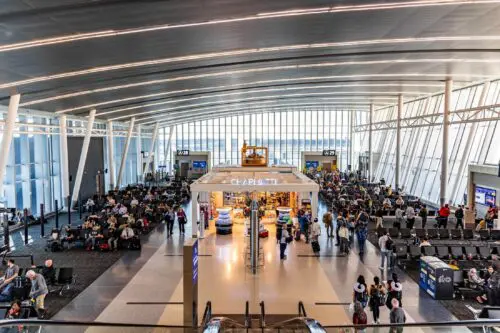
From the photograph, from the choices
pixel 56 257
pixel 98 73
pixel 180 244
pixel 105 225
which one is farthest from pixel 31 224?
pixel 98 73

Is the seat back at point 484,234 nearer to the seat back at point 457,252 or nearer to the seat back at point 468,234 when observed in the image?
the seat back at point 468,234

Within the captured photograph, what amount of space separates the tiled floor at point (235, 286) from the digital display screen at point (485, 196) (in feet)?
27.6

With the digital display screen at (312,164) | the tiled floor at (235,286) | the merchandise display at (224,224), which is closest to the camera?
the tiled floor at (235,286)

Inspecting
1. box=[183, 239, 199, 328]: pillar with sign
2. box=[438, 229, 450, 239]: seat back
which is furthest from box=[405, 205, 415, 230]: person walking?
box=[183, 239, 199, 328]: pillar with sign

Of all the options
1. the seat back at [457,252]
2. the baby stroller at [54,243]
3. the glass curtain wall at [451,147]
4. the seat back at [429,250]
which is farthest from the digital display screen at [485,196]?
the baby stroller at [54,243]

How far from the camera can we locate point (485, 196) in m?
22.6

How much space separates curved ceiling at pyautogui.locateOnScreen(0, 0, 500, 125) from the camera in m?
9.56

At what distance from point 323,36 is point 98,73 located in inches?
335

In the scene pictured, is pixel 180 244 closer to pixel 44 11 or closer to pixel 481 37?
pixel 44 11

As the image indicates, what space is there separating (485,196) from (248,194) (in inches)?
505

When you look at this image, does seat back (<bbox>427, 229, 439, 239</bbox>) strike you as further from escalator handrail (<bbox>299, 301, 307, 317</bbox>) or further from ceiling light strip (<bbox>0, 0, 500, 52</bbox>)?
ceiling light strip (<bbox>0, 0, 500, 52</bbox>)

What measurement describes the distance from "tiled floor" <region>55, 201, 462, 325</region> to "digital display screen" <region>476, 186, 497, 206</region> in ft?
27.6

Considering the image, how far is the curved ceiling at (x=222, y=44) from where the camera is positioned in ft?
31.4

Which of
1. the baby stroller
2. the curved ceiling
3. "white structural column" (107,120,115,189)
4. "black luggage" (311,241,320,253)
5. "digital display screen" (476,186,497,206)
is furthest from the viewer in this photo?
"white structural column" (107,120,115,189)
